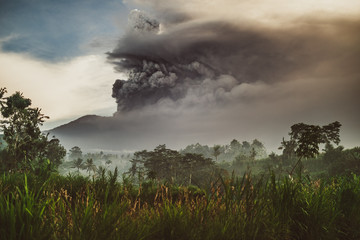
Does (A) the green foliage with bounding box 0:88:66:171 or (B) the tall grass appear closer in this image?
(B) the tall grass

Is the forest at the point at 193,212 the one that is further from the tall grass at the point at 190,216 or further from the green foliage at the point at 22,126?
the green foliage at the point at 22,126

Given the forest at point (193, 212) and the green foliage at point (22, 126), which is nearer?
the forest at point (193, 212)

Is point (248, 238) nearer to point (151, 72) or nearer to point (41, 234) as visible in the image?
point (41, 234)

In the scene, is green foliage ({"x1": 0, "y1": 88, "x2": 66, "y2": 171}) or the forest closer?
the forest

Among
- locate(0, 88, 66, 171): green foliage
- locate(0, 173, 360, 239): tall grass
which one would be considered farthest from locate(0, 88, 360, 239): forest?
locate(0, 88, 66, 171): green foliage

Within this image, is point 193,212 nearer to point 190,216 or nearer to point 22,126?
point 190,216

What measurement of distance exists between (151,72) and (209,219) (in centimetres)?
18535

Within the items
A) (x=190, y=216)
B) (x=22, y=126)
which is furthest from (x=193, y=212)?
(x=22, y=126)

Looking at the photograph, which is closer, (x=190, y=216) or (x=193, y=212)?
(x=190, y=216)

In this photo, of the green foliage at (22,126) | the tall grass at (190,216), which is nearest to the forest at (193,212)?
the tall grass at (190,216)

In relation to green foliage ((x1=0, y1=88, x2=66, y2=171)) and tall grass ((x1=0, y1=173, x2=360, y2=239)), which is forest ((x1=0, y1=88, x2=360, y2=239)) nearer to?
tall grass ((x1=0, y1=173, x2=360, y2=239))

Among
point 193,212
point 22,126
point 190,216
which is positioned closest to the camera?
point 190,216

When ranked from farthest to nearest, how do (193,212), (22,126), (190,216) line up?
(22,126)
(193,212)
(190,216)

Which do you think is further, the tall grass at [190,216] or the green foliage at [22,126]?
the green foliage at [22,126]
